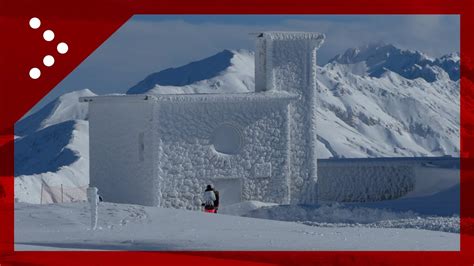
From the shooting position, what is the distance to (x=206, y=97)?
26828 mm

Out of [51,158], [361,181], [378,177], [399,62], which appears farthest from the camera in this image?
[399,62]

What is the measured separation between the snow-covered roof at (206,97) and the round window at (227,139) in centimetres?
80

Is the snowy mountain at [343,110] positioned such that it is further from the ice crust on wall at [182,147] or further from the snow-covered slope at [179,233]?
the snow-covered slope at [179,233]

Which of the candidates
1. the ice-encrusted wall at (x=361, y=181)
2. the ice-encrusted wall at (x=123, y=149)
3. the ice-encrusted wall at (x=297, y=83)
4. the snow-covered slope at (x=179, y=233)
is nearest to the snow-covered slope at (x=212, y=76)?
the ice-encrusted wall at (x=361, y=181)

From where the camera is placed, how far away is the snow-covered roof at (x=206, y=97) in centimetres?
2644

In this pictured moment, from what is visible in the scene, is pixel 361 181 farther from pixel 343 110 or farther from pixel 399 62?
pixel 399 62

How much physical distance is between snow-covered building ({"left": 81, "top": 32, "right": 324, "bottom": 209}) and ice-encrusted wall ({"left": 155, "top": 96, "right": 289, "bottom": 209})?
3 centimetres

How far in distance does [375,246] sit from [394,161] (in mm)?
15418

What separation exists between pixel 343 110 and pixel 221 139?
63.5 metres

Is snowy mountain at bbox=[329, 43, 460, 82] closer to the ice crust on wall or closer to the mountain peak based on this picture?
the mountain peak

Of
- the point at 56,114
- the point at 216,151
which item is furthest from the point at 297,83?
the point at 56,114

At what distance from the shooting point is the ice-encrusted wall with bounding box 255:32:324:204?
2827cm

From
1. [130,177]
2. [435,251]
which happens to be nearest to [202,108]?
[130,177]

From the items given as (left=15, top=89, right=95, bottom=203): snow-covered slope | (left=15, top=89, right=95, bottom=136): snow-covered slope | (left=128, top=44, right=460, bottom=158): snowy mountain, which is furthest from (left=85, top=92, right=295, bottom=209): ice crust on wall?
(left=15, top=89, right=95, bottom=136): snow-covered slope
